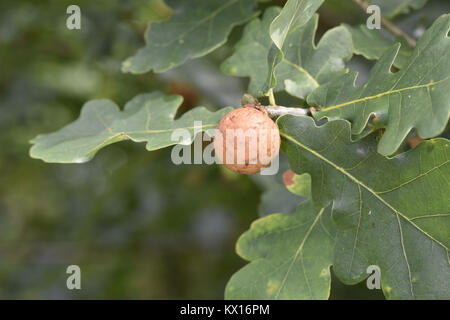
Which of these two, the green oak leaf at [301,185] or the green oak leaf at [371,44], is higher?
the green oak leaf at [371,44]

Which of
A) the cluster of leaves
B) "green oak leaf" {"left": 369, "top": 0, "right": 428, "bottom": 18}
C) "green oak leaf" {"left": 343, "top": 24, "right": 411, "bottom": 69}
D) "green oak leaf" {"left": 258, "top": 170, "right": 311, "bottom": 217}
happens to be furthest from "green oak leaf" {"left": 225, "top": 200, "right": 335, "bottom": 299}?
"green oak leaf" {"left": 369, "top": 0, "right": 428, "bottom": 18}

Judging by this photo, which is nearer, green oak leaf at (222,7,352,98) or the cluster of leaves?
the cluster of leaves

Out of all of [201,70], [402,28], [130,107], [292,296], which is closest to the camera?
[292,296]

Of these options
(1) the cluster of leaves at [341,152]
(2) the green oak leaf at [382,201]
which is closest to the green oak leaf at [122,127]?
(1) the cluster of leaves at [341,152]

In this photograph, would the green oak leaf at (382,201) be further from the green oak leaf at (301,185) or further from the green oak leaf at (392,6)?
the green oak leaf at (392,6)

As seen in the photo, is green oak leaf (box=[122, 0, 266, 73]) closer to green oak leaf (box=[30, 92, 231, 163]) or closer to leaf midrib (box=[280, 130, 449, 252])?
green oak leaf (box=[30, 92, 231, 163])

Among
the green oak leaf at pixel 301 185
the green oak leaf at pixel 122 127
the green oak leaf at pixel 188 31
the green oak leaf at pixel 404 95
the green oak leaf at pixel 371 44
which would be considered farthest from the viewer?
the green oak leaf at pixel 188 31
